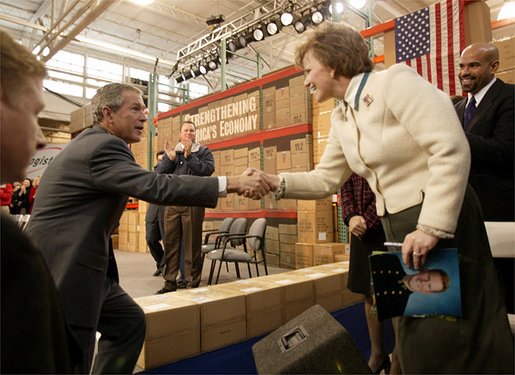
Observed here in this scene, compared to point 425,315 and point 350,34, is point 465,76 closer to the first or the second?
point 350,34

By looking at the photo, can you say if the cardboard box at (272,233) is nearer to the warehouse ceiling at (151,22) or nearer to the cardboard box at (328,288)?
the cardboard box at (328,288)

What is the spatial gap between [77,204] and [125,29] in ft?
38.0

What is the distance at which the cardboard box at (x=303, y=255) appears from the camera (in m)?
4.85

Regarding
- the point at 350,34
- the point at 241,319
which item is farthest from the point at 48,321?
the point at 241,319

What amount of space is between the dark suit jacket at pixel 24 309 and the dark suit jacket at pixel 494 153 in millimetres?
1707

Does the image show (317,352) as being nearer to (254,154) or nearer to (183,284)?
(183,284)

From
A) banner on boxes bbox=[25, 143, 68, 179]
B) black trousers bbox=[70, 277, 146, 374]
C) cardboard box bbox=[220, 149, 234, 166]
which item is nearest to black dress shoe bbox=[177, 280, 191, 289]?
black trousers bbox=[70, 277, 146, 374]

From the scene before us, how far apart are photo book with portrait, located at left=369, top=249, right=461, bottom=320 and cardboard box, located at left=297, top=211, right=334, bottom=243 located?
3820 millimetres

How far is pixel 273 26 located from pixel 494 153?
6.91 m

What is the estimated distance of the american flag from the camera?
3639 millimetres

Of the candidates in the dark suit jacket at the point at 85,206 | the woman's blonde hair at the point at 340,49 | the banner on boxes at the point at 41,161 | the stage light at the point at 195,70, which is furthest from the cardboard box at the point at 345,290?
the banner on boxes at the point at 41,161

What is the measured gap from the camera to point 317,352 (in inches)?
54.7

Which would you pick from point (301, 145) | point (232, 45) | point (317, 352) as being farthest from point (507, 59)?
point (232, 45)

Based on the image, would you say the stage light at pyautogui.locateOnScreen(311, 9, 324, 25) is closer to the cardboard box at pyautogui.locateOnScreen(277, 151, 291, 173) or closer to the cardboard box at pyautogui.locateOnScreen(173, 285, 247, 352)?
the cardboard box at pyautogui.locateOnScreen(277, 151, 291, 173)
